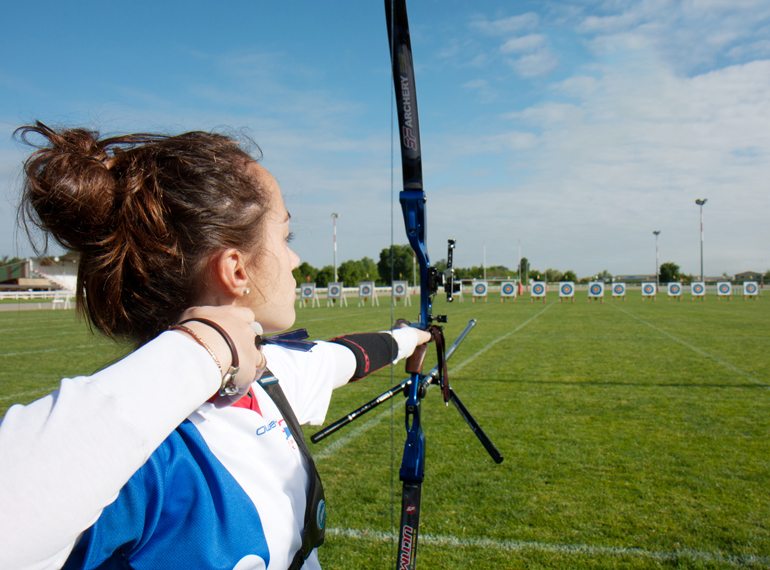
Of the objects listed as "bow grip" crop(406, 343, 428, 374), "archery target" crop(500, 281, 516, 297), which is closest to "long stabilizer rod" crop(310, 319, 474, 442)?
"bow grip" crop(406, 343, 428, 374)

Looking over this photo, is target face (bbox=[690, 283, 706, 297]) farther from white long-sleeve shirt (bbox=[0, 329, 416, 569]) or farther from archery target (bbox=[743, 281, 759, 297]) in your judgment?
white long-sleeve shirt (bbox=[0, 329, 416, 569])

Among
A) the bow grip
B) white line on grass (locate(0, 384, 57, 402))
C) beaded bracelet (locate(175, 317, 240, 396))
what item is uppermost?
beaded bracelet (locate(175, 317, 240, 396))

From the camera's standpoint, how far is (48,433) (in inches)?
18.3

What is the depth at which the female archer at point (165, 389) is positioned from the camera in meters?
0.47

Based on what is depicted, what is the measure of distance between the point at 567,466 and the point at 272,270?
337 cm

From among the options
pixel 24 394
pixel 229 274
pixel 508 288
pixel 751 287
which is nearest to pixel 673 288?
pixel 751 287

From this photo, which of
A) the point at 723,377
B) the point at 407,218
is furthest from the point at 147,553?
the point at 723,377

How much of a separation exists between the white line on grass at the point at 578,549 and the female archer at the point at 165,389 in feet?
6.07

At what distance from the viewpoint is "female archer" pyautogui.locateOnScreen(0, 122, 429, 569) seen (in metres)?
0.47

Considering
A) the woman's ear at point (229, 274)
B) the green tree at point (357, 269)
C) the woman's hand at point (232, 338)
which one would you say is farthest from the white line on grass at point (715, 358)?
the green tree at point (357, 269)

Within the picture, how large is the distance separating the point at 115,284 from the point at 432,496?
280 centimetres

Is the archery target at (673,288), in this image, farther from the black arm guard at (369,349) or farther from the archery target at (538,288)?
the black arm guard at (369,349)

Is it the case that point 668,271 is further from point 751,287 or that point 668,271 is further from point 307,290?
point 307,290

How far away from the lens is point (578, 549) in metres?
2.65
